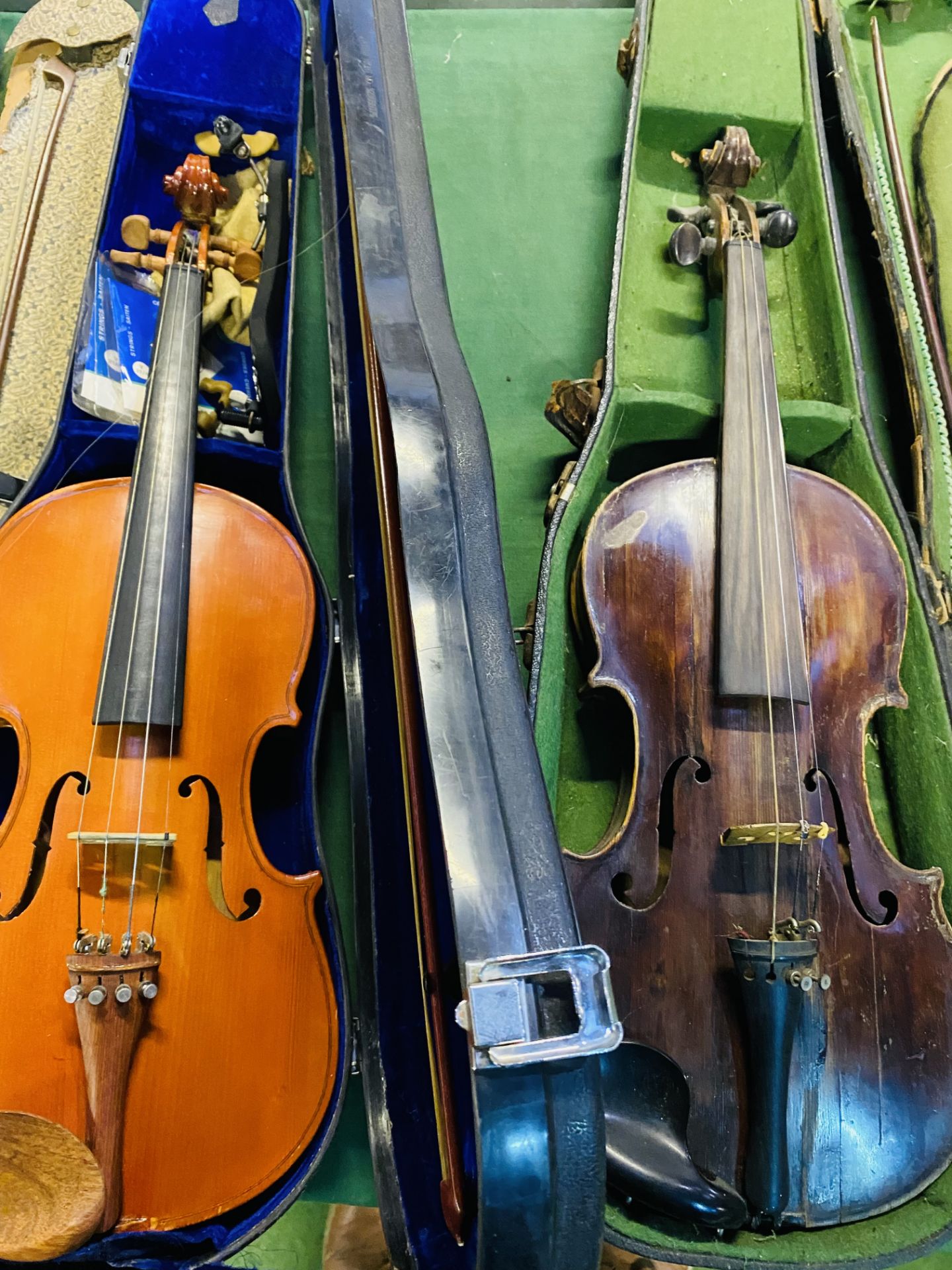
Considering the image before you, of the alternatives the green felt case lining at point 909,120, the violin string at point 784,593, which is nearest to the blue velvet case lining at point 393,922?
the violin string at point 784,593

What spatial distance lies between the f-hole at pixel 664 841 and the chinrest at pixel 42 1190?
66cm

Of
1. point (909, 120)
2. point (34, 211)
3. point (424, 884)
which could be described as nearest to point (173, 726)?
point (424, 884)

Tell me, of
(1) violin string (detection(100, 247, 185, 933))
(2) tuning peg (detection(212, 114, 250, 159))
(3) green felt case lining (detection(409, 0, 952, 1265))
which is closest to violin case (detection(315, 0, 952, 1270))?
(3) green felt case lining (detection(409, 0, 952, 1265))

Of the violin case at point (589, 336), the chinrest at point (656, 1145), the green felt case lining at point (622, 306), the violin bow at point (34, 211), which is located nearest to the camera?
the chinrest at point (656, 1145)

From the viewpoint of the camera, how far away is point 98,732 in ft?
3.67

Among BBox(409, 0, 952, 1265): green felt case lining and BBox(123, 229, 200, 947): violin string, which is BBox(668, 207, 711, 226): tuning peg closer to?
BBox(409, 0, 952, 1265): green felt case lining

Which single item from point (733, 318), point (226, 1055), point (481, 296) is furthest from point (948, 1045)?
point (481, 296)

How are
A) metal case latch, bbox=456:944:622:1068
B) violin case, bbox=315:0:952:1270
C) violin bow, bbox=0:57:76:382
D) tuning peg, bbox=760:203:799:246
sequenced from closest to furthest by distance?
metal case latch, bbox=456:944:622:1068
violin case, bbox=315:0:952:1270
tuning peg, bbox=760:203:799:246
violin bow, bbox=0:57:76:382

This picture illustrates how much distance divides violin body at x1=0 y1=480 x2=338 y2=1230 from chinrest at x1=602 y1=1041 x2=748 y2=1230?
1.26ft

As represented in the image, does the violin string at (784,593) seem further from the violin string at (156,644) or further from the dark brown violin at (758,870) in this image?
the violin string at (156,644)

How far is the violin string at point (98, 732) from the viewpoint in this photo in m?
1.01

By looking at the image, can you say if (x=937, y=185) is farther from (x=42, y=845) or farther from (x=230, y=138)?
(x=42, y=845)

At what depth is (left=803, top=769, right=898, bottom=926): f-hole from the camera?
1.06 meters

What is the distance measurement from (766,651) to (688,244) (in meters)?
0.87
